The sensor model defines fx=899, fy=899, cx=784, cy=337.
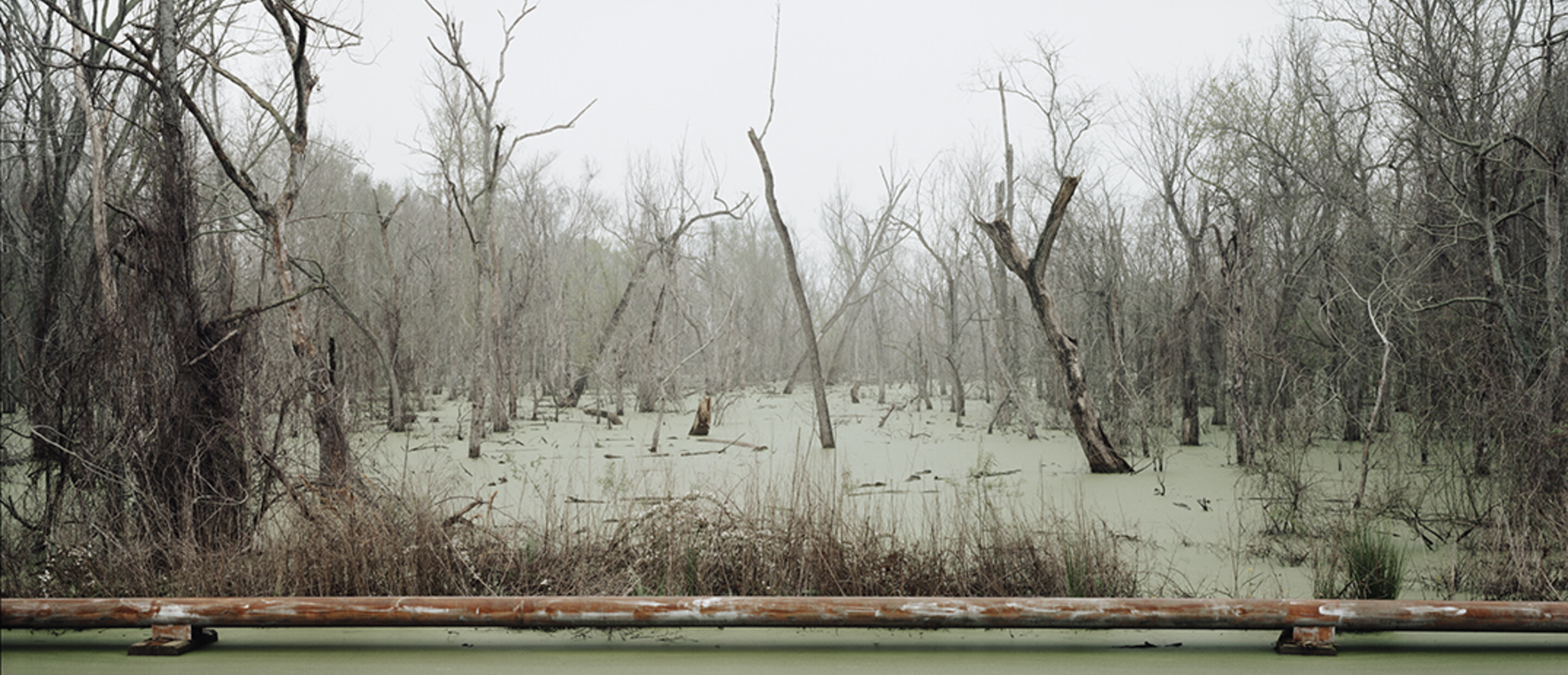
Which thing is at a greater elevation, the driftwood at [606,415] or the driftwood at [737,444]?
the driftwood at [606,415]

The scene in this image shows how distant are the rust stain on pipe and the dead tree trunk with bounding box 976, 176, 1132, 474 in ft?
15.6

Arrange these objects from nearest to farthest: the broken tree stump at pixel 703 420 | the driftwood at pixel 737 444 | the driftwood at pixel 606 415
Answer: the driftwood at pixel 737 444 < the broken tree stump at pixel 703 420 < the driftwood at pixel 606 415

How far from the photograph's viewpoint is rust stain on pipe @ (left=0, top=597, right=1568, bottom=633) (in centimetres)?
374

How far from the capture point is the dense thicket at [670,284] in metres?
4.90

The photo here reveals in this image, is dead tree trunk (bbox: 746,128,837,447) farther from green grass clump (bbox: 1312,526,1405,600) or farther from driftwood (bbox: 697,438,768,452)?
green grass clump (bbox: 1312,526,1405,600)

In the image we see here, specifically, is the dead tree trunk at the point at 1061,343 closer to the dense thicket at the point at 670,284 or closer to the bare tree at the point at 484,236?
the dense thicket at the point at 670,284

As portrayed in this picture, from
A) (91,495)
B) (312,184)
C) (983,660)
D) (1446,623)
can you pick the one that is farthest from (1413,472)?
(312,184)

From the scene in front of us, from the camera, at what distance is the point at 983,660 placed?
3885mm

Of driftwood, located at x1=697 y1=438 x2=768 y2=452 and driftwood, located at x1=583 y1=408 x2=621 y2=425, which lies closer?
driftwood, located at x1=697 y1=438 x2=768 y2=452

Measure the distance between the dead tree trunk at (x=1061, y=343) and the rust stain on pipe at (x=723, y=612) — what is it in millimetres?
4741

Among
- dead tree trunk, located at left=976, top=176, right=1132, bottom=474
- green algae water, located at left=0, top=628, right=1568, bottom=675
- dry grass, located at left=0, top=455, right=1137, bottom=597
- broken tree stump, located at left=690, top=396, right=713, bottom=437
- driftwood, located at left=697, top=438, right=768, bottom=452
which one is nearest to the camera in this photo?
green algae water, located at left=0, top=628, right=1568, bottom=675

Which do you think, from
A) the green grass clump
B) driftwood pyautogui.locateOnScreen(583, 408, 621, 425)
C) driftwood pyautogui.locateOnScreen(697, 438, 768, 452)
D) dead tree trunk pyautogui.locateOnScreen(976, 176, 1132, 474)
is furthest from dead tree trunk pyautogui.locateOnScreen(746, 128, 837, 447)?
the green grass clump

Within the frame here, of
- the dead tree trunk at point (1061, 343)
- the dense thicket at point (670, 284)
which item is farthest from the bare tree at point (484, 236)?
the dead tree trunk at point (1061, 343)

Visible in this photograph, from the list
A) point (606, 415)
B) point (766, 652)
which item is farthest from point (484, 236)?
point (766, 652)
